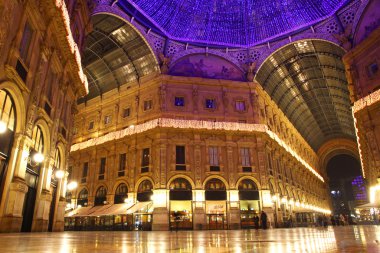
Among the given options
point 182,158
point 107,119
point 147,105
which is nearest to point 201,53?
point 147,105

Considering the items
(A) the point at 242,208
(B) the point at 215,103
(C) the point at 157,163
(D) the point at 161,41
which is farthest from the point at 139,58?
(A) the point at 242,208

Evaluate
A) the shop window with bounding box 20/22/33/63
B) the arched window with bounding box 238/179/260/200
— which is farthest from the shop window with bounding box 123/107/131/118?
the shop window with bounding box 20/22/33/63

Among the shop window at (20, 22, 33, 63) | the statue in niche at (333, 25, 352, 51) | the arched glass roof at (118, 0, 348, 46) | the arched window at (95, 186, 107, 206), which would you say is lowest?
the arched window at (95, 186, 107, 206)

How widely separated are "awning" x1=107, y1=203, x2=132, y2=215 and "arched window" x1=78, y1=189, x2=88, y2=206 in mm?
5035

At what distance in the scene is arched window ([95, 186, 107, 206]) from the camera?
3058 cm

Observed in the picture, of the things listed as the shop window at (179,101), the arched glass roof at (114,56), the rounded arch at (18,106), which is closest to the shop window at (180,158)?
the shop window at (179,101)

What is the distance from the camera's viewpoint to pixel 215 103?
31469 millimetres

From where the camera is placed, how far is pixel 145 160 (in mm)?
29250

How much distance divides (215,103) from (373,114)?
14.9 m

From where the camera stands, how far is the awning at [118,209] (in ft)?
88.4

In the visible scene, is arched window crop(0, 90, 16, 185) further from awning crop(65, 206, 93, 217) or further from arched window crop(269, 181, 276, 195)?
arched window crop(269, 181, 276, 195)

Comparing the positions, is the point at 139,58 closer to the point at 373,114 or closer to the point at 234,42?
the point at 234,42

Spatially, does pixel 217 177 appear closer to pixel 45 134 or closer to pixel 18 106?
pixel 45 134

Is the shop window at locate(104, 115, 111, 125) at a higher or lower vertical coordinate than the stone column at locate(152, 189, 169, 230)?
higher
